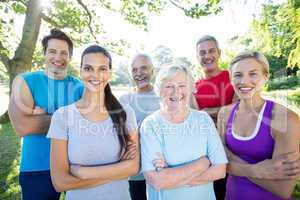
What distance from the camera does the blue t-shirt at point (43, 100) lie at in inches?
106

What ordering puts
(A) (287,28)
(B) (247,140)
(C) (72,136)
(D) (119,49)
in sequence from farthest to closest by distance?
(D) (119,49) < (A) (287,28) < (B) (247,140) < (C) (72,136)

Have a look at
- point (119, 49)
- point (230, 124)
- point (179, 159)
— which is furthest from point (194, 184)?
point (119, 49)

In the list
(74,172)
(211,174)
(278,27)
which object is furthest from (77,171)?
(278,27)

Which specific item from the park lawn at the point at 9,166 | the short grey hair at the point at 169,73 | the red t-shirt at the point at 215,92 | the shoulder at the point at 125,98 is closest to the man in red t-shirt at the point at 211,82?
the red t-shirt at the point at 215,92

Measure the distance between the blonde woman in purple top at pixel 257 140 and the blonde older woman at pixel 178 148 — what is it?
0.19 meters

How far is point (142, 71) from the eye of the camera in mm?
3412

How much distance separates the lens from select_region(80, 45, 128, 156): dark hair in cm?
236

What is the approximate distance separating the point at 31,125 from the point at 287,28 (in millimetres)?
5615

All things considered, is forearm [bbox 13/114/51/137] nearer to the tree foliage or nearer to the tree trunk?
the tree foliage

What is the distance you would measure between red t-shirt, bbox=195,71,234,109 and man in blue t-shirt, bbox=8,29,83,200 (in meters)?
1.31

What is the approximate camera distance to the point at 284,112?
7.75 feet

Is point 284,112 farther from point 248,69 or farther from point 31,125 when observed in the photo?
point 31,125

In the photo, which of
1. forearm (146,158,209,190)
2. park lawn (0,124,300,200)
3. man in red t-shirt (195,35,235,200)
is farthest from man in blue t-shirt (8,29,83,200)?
park lawn (0,124,300,200)

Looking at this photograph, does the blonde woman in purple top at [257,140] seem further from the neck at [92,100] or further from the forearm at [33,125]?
the forearm at [33,125]
